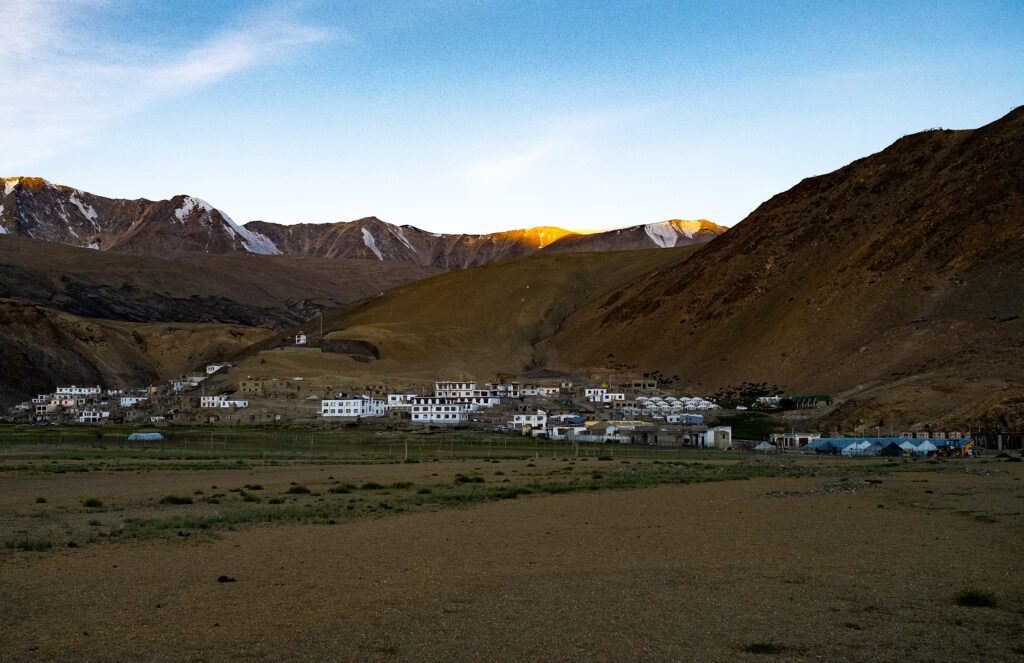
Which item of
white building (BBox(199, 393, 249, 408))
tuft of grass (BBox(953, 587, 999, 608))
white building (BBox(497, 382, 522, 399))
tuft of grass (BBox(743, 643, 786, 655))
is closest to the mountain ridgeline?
white building (BBox(497, 382, 522, 399))

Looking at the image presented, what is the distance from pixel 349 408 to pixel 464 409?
1118 centimetres

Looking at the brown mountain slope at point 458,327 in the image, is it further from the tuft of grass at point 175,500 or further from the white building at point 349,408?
the tuft of grass at point 175,500

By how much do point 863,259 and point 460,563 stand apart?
11542 cm

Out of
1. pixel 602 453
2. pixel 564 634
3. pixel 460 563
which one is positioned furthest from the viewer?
pixel 602 453

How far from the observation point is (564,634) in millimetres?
11789

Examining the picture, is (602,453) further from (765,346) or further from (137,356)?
(137,356)

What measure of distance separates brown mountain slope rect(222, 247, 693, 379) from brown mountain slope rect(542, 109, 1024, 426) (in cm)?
1097

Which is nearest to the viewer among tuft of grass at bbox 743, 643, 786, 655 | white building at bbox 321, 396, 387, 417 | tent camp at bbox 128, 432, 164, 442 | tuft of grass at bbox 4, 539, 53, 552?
tuft of grass at bbox 743, 643, 786, 655

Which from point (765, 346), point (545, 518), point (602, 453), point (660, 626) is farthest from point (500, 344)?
point (660, 626)

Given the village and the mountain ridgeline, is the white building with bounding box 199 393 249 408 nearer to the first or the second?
the village

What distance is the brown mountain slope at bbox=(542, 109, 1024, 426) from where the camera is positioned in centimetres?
9569

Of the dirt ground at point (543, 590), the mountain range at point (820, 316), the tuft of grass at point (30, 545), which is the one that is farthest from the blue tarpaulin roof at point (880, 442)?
the tuft of grass at point (30, 545)

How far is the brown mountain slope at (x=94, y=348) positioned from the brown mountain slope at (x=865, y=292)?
6082 centimetres

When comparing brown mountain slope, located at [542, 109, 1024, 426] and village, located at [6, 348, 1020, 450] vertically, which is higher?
brown mountain slope, located at [542, 109, 1024, 426]
